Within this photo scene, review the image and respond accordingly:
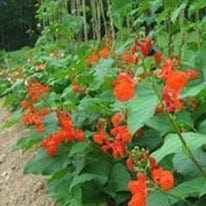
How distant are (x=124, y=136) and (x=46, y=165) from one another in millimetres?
638

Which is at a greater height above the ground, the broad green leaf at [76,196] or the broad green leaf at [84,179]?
the broad green leaf at [84,179]

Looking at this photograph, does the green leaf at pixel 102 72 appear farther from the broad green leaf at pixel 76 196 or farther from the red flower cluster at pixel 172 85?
the red flower cluster at pixel 172 85

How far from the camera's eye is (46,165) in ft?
8.96

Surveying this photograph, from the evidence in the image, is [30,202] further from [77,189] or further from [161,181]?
[161,181]

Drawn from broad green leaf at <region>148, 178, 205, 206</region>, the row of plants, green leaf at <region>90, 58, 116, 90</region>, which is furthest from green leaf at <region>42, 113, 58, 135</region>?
broad green leaf at <region>148, 178, 205, 206</region>

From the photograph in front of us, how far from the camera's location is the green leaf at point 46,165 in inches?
106

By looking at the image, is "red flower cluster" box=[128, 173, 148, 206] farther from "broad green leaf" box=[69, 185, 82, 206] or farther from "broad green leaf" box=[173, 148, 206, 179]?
"broad green leaf" box=[69, 185, 82, 206]

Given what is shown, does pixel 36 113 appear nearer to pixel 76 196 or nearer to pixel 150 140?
pixel 76 196

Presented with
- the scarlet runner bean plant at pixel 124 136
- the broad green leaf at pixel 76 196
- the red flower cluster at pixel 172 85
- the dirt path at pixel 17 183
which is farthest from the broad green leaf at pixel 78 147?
the red flower cluster at pixel 172 85

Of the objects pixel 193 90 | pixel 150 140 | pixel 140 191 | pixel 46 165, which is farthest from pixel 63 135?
pixel 140 191

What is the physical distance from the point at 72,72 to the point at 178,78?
2.11m

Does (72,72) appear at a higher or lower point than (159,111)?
lower

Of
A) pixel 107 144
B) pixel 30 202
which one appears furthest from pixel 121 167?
pixel 30 202

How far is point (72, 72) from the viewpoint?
3609mm
